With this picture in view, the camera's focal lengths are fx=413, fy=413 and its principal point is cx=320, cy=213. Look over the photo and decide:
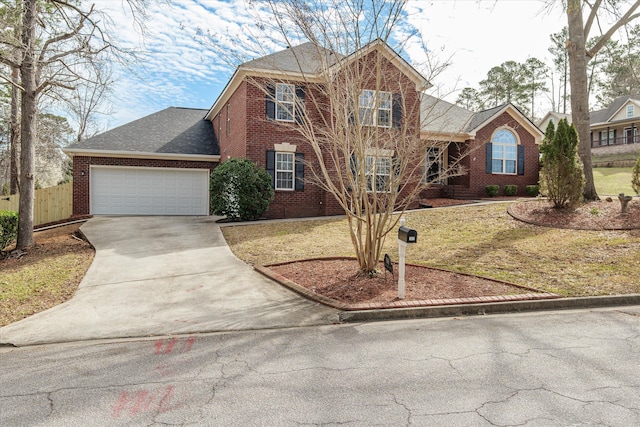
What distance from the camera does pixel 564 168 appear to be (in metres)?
12.3

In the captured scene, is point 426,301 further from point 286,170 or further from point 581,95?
point 581,95

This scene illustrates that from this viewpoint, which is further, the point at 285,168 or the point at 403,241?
the point at 285,168

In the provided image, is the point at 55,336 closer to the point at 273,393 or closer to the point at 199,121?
the point at 273,393

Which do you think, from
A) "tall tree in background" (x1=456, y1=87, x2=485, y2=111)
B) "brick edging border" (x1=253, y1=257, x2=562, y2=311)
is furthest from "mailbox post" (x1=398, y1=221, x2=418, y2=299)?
"tall tree in background" (x1=456, y1=87, x2=485, y2=111)

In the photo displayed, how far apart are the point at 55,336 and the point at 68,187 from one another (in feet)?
53.1

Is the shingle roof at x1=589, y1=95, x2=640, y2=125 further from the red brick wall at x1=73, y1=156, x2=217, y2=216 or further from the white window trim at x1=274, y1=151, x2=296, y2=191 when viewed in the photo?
the red brick wall at x1=73, y1=156, x2=217, y2=216

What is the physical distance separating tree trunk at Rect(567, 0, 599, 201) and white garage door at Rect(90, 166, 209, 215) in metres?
15.4

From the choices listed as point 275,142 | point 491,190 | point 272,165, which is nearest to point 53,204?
point 272,165

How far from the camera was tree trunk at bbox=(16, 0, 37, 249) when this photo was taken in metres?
10.4

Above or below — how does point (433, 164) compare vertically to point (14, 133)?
below

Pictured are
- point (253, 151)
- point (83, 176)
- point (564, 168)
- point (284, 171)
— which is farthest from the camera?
point (83, 176)

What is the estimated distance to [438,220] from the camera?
13.4 m

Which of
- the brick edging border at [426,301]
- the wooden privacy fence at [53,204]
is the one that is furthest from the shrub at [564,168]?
the wooden privacy fence at [53,204]

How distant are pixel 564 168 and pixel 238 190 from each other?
33.8ft
